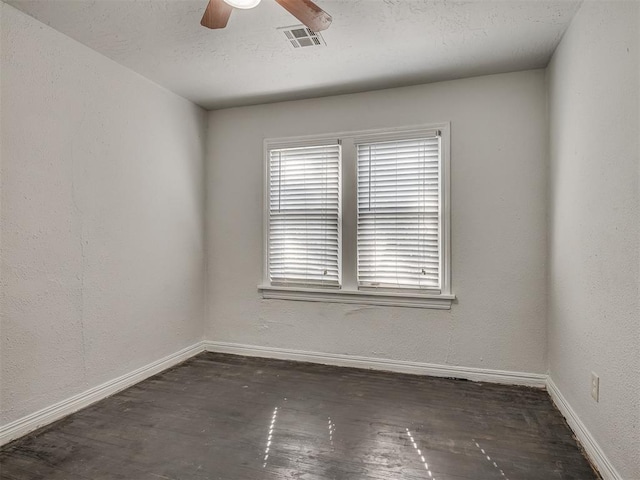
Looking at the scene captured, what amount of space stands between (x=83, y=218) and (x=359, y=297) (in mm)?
2249

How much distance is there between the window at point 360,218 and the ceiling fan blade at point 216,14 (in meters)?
1.66

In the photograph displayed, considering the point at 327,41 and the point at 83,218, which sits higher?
the point at 327,41

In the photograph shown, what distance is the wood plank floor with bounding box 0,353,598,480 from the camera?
1.94 metres

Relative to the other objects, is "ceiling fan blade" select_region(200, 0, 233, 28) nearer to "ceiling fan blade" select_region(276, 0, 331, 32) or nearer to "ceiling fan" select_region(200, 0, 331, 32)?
"ceiling fan" select_region(200, 0, 331, 32)

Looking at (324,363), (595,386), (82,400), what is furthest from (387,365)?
(82,400)

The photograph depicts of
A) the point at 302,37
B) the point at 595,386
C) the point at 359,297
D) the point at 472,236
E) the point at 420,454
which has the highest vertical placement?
the point at 302,37

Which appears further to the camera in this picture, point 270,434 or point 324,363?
point 324,363

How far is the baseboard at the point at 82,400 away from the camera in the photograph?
2230 mm

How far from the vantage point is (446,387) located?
3.00m

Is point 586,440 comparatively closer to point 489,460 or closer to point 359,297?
point 489,460

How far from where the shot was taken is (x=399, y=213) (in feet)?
10.9

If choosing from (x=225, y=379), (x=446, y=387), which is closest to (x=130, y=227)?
(x=225, y=379)

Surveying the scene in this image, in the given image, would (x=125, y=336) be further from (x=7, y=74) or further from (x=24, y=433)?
(x=7, y=74)

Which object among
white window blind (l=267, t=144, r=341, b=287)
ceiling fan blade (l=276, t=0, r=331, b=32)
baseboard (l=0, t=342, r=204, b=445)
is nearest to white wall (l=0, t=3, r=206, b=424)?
baseboard (l=0, t=342, r=204, b=445)
